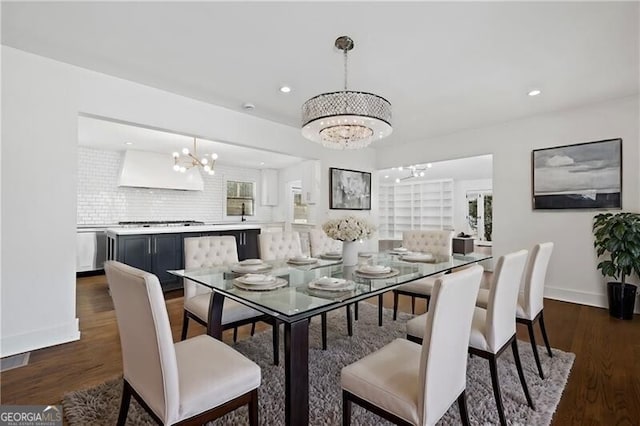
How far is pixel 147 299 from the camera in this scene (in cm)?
114

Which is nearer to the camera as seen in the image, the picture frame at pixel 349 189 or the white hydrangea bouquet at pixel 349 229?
the white hydrangea bouquet at pixel 349 229

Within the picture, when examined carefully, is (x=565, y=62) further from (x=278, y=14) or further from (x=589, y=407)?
(x=589, y=407)

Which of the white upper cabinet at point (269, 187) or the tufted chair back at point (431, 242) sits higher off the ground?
the white upper cabinet at point (269, 187)

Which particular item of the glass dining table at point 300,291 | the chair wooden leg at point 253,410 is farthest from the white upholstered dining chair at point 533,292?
the chair wooden leg at point 253,410

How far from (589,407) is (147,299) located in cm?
243

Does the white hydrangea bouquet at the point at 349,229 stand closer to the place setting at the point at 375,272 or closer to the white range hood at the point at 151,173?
the place setting at the point at 375,272

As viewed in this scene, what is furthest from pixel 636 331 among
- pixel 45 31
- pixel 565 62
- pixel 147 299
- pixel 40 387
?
pixel 45 31

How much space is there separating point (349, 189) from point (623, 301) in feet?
12.4

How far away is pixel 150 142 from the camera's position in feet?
18.7

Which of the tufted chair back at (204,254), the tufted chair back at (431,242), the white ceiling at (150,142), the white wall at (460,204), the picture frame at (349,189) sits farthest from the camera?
the white wall at (460,204)

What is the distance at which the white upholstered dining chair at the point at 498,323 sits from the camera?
1678 mm

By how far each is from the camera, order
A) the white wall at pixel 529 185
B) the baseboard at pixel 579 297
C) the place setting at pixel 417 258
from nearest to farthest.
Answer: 1. the place setting at pixel 417 258
2. the white wall at pixel 529 185
3. the baseboard at pixel 579 297

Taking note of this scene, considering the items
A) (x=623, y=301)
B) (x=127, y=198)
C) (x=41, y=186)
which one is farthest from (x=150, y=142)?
(x=623, y=301)

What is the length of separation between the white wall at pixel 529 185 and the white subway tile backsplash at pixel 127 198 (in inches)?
226
